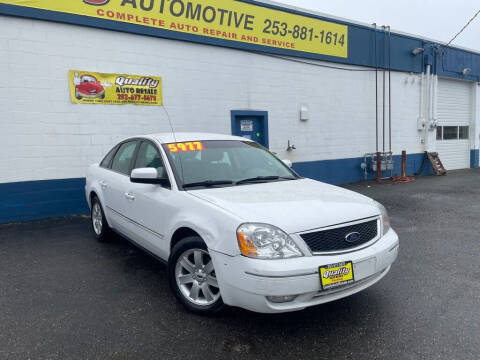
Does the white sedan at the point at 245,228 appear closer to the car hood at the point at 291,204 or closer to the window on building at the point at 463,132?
the car hood at the point at 291,204

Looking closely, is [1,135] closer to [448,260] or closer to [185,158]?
[185,158]

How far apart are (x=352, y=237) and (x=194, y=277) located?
1316mm

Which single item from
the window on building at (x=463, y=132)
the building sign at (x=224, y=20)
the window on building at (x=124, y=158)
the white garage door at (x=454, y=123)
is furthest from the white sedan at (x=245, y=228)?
Result: the window on building at (x=463, y=132)

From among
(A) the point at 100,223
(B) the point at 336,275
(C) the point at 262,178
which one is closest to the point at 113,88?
(A) the point at 100,223

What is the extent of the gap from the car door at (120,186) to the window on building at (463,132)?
15160mm

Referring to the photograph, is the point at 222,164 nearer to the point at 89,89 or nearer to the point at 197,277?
the point at 197,277

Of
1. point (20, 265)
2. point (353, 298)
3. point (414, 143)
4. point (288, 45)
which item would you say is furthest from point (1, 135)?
point (414, 143)

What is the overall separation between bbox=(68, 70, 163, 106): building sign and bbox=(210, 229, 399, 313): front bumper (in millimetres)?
5589

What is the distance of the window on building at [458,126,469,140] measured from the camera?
15672 mm

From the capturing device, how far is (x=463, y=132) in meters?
15.8

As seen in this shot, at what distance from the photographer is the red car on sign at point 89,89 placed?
7125mm

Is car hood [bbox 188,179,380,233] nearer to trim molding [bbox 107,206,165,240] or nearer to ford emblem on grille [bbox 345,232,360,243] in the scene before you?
ford emblem on grille [bbox 345,232,360,243]

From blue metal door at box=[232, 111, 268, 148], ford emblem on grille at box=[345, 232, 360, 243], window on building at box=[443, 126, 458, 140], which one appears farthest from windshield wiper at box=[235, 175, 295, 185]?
window on building at box=[443, 126, 458, 140]

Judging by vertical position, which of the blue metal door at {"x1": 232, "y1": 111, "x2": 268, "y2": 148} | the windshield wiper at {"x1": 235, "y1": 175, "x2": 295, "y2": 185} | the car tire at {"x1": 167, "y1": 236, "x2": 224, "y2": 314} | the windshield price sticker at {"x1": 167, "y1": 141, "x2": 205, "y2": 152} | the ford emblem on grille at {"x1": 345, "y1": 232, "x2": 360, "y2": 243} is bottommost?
the car tire at {"x1": 167, "y1": 236, "x2": 224, "y2": 314}
